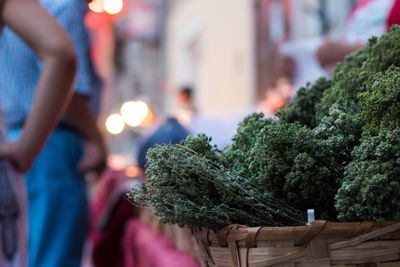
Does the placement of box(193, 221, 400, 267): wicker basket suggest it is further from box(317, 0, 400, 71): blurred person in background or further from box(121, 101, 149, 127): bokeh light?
box(121, 101, 149, 127): bokeh light

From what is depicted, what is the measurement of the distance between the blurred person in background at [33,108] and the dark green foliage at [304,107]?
66cm

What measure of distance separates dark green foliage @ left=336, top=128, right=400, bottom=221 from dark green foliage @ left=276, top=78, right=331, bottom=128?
0.22m

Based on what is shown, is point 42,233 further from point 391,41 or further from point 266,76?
point 266,76

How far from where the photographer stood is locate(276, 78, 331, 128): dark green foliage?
0.94 metres

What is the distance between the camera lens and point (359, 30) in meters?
2.00

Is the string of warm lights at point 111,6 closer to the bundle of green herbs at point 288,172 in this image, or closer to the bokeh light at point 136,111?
the bokeh light at point 136,111

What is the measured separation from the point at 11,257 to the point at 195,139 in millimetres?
781

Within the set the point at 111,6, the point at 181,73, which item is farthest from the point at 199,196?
the point at 181,73

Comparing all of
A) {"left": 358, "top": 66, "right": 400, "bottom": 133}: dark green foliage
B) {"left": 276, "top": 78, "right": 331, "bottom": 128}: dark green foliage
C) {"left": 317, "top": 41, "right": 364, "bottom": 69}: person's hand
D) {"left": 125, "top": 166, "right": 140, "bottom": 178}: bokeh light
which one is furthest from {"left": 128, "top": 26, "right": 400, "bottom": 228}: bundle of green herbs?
{"left": 125, "top": 166, "right": 140, "bottom": 178}: bokeh light

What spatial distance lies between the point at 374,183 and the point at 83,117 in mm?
1748

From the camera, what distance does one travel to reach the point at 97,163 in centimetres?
232

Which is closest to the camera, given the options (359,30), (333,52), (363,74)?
(363,74)

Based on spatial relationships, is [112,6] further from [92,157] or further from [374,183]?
[374,183]

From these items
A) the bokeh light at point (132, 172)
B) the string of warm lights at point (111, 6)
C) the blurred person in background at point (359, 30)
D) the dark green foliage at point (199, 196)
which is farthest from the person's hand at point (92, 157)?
the string of warm lights at point (111, 6)
